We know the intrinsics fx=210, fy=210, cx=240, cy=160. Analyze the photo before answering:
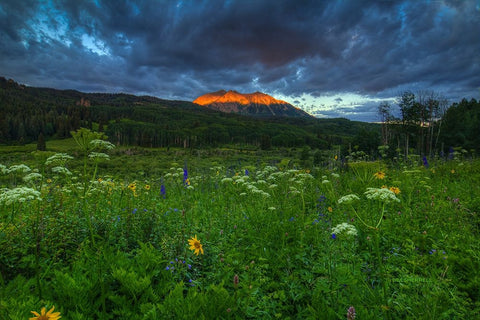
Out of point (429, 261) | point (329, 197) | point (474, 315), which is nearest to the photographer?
point (474, 315)

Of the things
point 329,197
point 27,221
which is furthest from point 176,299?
point 329,197

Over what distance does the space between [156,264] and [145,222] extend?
154 cm

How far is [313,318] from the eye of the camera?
7.29ft

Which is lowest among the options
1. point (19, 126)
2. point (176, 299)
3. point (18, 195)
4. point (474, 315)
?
point (474, 315)

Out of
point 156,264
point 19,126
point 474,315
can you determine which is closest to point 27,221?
point 156,264

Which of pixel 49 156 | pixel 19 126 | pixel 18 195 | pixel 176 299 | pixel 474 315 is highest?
pixel 19 126

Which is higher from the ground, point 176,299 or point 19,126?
point 19,126

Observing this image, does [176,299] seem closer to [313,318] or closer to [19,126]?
[313,318]

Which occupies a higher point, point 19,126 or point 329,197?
point 19,126

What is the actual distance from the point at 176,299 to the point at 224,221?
2680 mm

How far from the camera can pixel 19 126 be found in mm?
117625

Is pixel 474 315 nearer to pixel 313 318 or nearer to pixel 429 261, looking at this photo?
pixel 429 261

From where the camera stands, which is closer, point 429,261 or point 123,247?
point 429,261

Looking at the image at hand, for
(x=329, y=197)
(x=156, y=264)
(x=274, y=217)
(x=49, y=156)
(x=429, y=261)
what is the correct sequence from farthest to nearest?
1. (x=329, y=197)
2. (x=274, y=217)
3. (x=429, y=261)
4. (x=49, y=156)
5. (x=156, y=264)
